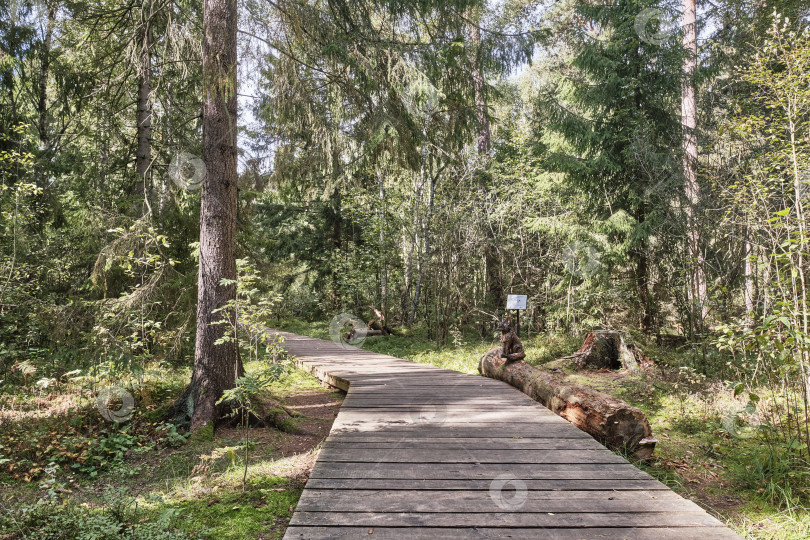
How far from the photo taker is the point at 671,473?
4.58 m

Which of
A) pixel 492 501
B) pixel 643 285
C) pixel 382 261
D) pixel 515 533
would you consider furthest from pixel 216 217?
pixel 382 261

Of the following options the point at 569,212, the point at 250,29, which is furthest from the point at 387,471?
the point at 569,212

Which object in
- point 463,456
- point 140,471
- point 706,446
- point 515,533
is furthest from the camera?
point 706,446

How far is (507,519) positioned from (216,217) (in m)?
4.74

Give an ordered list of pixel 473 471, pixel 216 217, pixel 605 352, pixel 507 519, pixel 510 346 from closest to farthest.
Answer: pixel 507 519 → pixel 473 471 → pixel 216 217 → pixel 510 346 → pixel 605 352

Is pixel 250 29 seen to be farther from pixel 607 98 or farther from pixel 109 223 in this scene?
pixel 607 98

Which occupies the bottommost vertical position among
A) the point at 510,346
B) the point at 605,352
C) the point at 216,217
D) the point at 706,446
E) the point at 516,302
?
the point at 706,446

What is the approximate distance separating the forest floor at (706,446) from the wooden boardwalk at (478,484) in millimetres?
1047

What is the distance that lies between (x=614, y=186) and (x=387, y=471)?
34.8ft

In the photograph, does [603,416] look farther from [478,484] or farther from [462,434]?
[478,484]

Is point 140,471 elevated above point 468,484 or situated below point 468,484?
below

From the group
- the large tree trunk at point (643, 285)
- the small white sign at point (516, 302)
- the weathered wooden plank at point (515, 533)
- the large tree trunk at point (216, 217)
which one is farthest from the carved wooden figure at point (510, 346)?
the large tree trunk at point (643, 285)

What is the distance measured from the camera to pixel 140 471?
4707 millimetres

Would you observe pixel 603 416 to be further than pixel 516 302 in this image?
No
